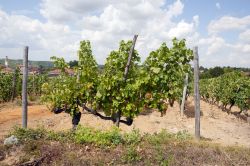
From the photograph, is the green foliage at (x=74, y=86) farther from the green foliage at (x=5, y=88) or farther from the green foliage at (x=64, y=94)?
the green foliage at (x=5, y=88)

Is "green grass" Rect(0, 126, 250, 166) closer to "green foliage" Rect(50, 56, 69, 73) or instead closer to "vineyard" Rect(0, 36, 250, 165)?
"vineyard" Rect(0, 36, 250, 165)

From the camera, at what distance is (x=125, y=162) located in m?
7.23

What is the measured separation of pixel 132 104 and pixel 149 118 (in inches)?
371

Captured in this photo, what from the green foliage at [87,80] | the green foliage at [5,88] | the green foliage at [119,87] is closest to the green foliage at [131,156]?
the green foliage at [119,87]

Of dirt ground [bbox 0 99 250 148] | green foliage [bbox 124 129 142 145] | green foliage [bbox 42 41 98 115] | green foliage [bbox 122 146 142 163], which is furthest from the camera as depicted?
dirt ground [bbox 0 99 250 148]

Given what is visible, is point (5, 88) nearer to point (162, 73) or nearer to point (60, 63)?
point (60, 63)

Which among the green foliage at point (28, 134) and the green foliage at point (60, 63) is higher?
the green foliage at point (60, 63)

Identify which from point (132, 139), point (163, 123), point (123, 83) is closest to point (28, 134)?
point (132, 139)

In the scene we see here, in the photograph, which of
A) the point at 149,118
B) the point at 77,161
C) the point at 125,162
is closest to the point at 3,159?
the point at 77,161

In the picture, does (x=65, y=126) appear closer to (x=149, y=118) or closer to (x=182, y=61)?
(x=149, y=118)

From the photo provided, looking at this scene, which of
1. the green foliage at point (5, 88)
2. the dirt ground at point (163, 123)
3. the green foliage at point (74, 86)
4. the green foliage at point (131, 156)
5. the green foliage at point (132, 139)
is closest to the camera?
the green foliage at point (131, 156)

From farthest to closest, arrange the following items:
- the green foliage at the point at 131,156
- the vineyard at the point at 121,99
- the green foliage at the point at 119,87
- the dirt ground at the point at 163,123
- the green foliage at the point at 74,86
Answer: the dirt ground at the point at 163,123, the green foliage at the point at 74,86, the green foliage at the point at 119,87, the vineyard at the point at 121,99, the green foliage at the point at 131,156

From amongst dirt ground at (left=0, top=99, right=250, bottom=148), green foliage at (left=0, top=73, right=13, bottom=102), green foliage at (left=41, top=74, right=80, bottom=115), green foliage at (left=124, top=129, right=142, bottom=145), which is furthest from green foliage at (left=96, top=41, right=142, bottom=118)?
green foliage at (left=0, top=73, right=13, bottom=102)

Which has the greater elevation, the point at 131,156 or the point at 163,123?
the point at 131,156
